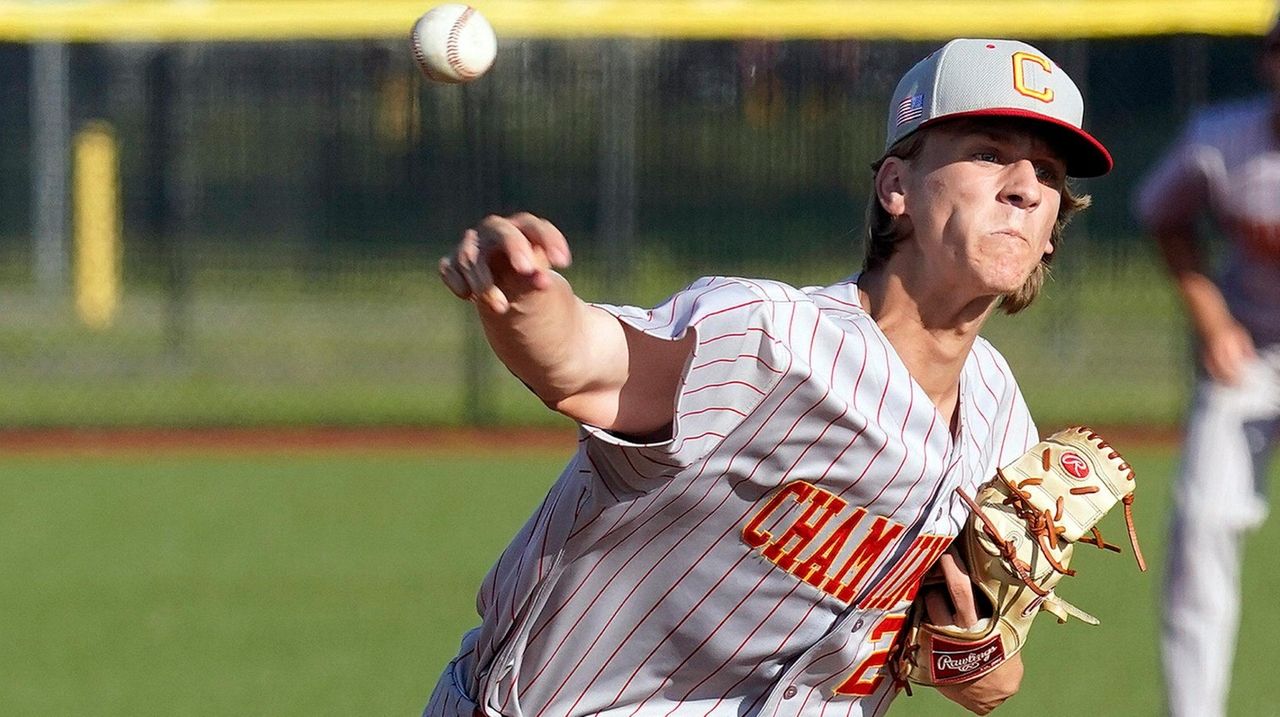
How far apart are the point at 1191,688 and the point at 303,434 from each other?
738 centimetres

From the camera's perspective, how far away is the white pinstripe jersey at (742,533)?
248 cm

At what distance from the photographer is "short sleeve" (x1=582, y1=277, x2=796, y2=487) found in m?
2.42

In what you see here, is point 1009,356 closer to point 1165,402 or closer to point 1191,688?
point 1165,402

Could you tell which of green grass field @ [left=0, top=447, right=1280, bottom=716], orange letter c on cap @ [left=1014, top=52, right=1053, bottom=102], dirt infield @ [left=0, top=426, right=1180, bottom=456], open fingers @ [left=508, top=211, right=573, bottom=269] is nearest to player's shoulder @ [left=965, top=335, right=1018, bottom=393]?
orange letter c on cap @ [left=1014, top=52, right=1053, bottom=102]

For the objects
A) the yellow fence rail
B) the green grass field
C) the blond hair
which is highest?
the yellow fence rail

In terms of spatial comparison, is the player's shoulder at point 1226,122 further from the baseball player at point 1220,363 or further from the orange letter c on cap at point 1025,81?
the orange letter c on cap at point 1025,81

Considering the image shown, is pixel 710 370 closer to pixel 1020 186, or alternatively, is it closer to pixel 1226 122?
pixel 1020 186

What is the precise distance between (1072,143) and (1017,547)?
0.62 metres

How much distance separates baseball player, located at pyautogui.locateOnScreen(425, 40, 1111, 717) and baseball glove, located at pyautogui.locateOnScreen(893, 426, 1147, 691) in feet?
0.14

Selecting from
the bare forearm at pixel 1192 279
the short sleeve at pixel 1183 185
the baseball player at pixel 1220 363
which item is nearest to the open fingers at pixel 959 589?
the baseball player at pixel 1220 363

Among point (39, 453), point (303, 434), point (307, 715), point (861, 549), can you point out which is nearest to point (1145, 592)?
point (307, 715)

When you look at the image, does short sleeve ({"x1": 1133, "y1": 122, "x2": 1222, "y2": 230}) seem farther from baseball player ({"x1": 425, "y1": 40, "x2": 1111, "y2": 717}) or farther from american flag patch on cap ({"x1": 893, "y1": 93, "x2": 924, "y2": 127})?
american flag patch on cap ({"x1": 893, "y1": 93, "x2": 924, "y2": 127})

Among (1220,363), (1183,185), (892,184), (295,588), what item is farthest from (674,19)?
(892,184)

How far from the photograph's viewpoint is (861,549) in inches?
108
